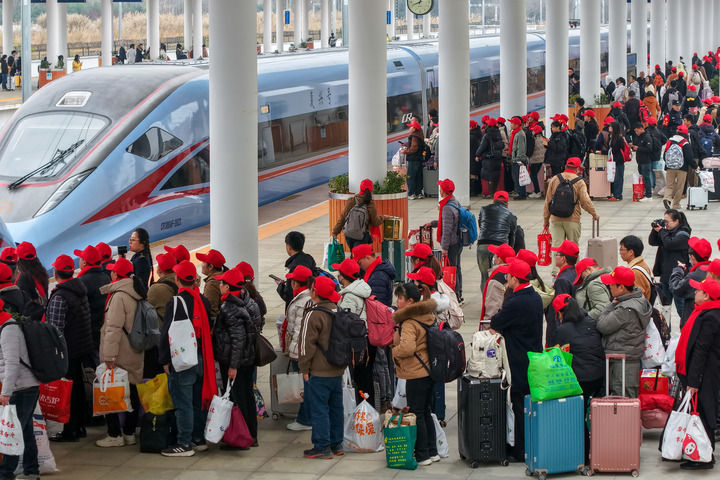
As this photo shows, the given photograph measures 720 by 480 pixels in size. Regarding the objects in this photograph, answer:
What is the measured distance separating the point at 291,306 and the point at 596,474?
276 centimetres

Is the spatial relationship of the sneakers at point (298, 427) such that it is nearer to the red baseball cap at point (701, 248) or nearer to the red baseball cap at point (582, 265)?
the red baseball cap at point (582, 265)

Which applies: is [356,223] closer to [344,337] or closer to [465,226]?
[465,226]

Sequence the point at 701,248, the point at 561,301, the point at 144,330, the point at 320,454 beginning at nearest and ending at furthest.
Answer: the point at 561,301
the point at 320,454
the point at 144,330
the point at 701,248

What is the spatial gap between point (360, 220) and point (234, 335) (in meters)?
6.03

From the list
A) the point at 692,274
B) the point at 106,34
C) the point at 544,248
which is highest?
the point at 106,34

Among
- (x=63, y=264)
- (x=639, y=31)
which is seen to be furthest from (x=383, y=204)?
(x=639, y=31)

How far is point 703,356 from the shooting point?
912 cm

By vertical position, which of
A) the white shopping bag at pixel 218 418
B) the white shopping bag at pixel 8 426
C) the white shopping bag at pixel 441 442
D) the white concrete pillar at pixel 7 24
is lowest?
the white shopping bag at pixel 441 442

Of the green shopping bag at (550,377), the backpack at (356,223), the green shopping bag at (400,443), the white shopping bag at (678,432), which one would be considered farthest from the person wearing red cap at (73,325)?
the backpack at (356,223)

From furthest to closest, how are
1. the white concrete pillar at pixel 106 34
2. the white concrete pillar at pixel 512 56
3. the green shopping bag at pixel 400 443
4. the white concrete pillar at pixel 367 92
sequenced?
the white concrete pillar at pixel 106 34
the white concrete pillar at pixel 512 56
the white concrete pillar at pixel 367 92
the green shopping bag at pixel 400 443

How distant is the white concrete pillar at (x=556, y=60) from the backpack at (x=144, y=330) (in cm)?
1973

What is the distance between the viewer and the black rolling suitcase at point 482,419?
935 centimetres

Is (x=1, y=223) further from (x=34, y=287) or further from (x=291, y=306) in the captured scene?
(x=291, y=306)

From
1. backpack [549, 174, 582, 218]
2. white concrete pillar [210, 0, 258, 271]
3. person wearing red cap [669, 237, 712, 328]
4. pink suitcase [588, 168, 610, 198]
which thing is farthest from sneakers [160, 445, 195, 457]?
pink suitcase [588, 168, 610, 198]
